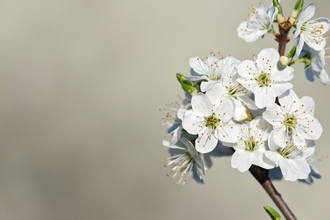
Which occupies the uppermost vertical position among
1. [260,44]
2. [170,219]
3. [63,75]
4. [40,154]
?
[63,75]

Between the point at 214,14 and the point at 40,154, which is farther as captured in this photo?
the point at 214,14

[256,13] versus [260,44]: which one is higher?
[260,44]

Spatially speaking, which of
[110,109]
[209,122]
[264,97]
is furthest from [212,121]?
[110,109]

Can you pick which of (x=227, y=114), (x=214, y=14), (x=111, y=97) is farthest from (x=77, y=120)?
A: (x=227, y=114)

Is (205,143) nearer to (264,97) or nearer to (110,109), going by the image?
(264,97)

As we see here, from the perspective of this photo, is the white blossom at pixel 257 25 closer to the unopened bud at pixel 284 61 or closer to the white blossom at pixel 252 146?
the unopened bud at pixel 284 61

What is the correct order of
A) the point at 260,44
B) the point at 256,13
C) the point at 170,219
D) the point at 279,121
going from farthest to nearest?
1. the point at 260,44
2. the point at 170,219
3. the point at 256,13
4. the point at 279,121

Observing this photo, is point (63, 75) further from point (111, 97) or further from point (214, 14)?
point (214, 14)

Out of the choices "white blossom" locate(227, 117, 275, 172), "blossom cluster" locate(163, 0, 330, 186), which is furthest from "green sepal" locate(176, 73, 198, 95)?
"white blossom" locate(227, 117, 275, 172)
